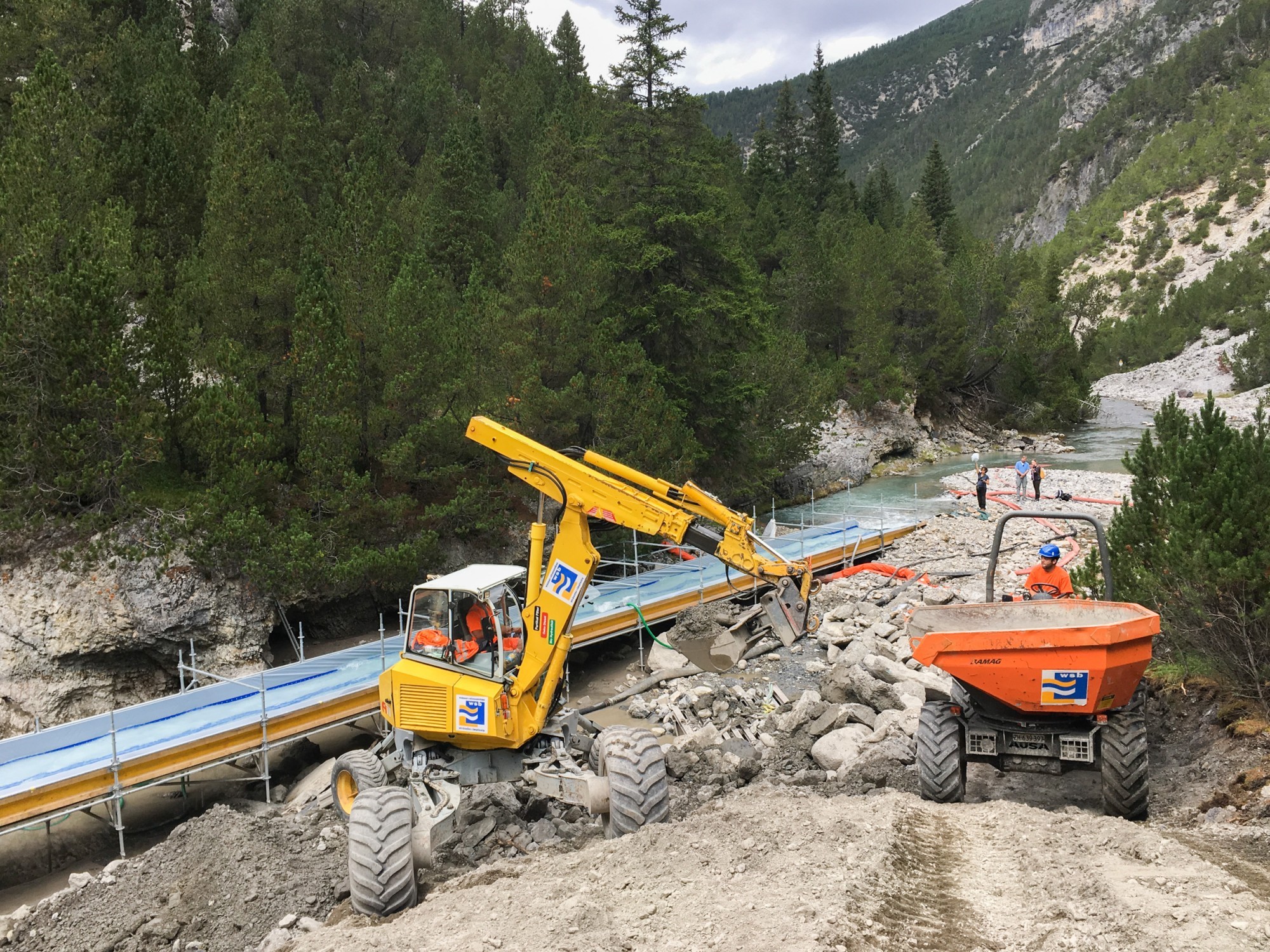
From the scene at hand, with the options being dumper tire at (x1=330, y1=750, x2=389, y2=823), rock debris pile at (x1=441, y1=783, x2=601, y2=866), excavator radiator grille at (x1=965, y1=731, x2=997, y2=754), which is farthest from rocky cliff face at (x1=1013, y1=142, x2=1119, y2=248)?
dumper tire at (x1=330, y1=750, x2=389, y2=823)

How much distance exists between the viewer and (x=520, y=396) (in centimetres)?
2103

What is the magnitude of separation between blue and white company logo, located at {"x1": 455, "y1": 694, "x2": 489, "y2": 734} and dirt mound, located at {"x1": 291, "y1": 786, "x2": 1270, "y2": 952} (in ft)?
4.64

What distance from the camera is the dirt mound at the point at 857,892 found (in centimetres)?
527

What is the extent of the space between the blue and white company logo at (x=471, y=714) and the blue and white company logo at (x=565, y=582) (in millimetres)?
1297

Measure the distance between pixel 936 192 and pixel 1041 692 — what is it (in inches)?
2976

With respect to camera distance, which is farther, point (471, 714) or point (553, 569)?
point (553, 569)

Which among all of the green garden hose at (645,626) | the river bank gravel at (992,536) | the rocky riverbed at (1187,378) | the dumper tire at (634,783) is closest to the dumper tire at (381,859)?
the dumper tire at (634,783)

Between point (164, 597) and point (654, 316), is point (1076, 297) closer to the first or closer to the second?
point (654, 316)

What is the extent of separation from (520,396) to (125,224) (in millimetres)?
8775

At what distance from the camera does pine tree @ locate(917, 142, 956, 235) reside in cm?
7369

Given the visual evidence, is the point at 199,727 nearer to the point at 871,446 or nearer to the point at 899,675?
the point at 899,675

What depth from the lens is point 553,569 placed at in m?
9.43

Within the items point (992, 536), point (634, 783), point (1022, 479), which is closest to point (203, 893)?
point (634, 783)

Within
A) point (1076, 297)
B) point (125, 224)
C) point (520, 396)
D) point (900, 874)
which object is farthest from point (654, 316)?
point (1076, 297)
